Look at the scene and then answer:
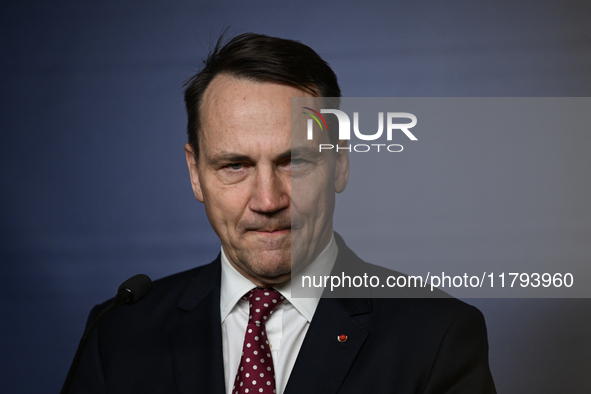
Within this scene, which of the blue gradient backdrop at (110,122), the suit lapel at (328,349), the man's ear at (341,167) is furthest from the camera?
the blue gradient backdrop at (110,122)

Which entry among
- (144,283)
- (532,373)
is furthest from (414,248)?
(144,283)

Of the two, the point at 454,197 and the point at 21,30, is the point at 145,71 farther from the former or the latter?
the point at 454,197

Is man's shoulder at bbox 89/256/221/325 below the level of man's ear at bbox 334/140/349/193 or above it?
below

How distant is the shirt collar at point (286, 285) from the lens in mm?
1641

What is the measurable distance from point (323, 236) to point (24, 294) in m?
1.66

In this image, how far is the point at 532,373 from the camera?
2209 mm

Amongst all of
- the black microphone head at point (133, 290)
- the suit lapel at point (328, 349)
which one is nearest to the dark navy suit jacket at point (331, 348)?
the suit lapel at point (328, 349)

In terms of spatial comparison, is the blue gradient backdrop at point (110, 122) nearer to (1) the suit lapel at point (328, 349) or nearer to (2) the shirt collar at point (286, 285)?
(2) the shirt collar at point (286, 285)

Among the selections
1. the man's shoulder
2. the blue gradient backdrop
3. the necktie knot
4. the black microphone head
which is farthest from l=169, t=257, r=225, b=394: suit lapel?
the blue gradient backdrop

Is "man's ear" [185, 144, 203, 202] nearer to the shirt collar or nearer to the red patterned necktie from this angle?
the shirt collar

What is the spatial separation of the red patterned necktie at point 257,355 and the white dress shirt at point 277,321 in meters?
0.03

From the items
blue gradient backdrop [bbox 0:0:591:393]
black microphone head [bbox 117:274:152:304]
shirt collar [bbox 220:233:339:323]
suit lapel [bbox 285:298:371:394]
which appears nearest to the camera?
black microphone head [bbox 117:274:152:304]

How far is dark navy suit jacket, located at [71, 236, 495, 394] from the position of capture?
1532 mm

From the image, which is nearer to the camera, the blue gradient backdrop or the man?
the man
